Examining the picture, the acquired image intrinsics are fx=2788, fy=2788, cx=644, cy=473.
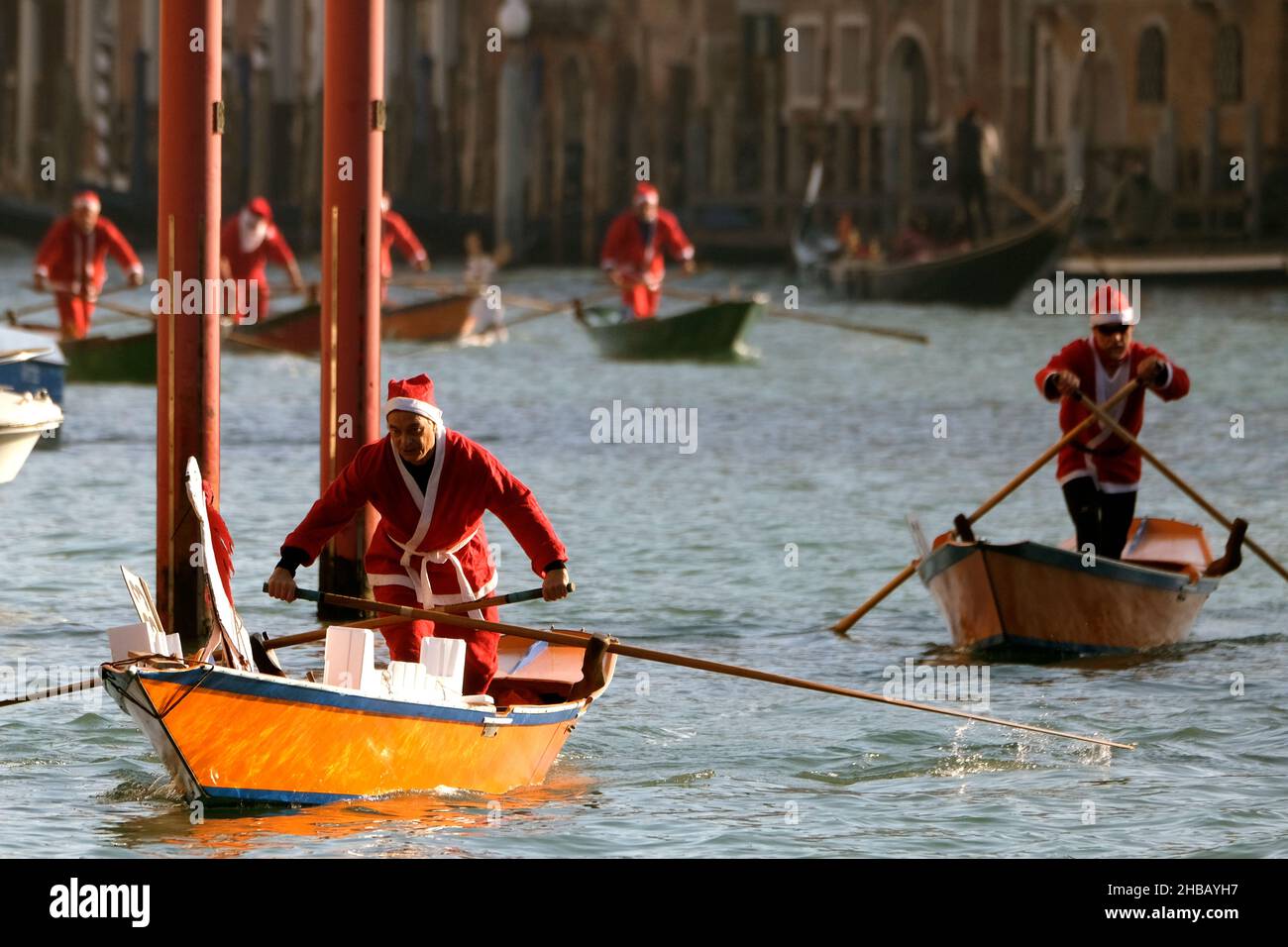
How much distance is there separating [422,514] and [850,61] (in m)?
30.2

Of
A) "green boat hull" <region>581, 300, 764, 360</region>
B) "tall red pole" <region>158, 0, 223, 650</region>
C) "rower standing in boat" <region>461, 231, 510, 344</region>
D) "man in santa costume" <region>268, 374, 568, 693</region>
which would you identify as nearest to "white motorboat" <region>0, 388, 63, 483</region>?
"tall red pole" <region>158, 0, 223, 650</region>

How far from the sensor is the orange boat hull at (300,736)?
705 centimetres

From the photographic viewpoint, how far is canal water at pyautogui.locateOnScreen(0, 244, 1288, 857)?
25.5ft

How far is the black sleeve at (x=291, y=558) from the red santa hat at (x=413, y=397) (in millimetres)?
484

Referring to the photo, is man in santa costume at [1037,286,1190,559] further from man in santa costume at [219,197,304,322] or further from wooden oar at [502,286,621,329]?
man in santa costume at [219,197,304,322]

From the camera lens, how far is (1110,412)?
10680 millimetres

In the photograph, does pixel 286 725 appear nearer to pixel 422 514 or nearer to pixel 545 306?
pixel 422 514

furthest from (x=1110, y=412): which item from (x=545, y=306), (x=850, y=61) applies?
(x=850, y=61)

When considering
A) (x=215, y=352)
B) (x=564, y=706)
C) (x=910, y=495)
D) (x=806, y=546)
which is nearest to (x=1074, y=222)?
(x=910, y=495)

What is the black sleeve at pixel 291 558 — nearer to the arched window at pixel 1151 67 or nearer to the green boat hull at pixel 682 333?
the green boat hull at pixel 682 333

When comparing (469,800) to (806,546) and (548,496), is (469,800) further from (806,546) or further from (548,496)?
(548,496)

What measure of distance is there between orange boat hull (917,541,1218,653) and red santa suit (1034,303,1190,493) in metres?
0.42

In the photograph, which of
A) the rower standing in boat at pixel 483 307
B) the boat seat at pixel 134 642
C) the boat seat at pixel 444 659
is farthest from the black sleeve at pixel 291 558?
the rower standing in boat at pixel 483 307
